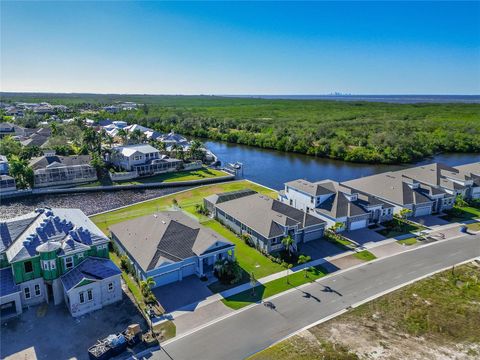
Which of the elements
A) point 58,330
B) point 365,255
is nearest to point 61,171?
point 58,330

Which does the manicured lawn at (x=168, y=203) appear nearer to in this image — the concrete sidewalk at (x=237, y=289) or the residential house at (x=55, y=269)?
the residential house at (x=55, y=269)

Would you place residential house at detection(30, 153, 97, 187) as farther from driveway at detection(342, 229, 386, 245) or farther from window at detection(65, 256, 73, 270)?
driveway at detection(342, 229, 386, 245)

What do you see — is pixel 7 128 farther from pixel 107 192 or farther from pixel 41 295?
pixel 41 295

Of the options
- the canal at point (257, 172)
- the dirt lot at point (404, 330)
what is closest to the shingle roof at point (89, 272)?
the dirt lot at point (404, 330)

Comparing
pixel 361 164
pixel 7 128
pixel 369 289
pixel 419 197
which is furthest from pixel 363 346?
pixel 7 128

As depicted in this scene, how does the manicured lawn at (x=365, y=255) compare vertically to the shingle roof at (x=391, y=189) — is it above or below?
below
